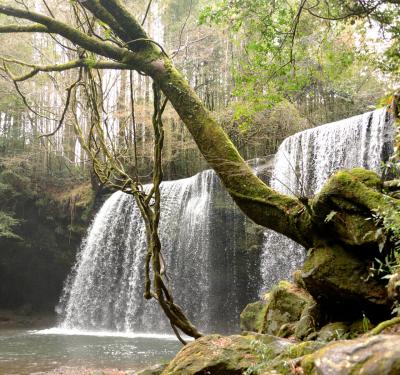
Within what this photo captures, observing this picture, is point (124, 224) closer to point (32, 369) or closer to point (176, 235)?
point (176, 235)

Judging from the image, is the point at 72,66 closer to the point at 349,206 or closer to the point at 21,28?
the point at 21,28

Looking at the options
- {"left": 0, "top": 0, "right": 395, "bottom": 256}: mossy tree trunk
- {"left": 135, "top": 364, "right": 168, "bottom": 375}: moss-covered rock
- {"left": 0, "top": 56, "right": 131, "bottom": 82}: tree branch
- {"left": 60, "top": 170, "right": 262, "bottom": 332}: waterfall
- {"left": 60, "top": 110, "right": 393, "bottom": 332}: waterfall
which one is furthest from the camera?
{"left": 60, "top": 170, "right": 262, "bottom": 332}: waterfall

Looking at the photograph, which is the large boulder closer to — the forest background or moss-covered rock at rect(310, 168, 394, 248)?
moss-covered rock at rect(310, 168, 394, 248)

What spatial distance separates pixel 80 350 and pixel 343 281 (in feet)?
27.4

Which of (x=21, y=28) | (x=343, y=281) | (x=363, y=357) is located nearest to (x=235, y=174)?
(x=343, y=281)

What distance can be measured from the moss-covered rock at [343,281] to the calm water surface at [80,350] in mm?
4997

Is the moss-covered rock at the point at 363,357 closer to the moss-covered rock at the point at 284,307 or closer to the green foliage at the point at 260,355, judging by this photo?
the green foliage at the point at 260,355

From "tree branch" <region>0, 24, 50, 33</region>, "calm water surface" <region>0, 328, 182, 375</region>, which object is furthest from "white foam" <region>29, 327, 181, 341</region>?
"tree branch" <region>0, 24, 50, 33</region>

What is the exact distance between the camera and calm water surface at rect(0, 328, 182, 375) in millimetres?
8688

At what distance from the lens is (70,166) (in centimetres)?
2172

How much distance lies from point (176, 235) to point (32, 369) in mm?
7225

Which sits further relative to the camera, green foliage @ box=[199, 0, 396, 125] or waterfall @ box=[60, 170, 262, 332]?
waterfall @ box=[60, 170, 262, 332]

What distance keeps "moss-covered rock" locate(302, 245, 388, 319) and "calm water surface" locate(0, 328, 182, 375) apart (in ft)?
16.4

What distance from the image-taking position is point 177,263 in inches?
577
